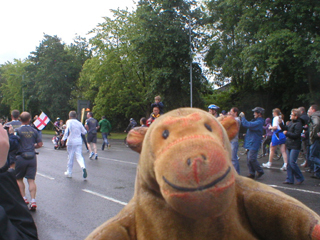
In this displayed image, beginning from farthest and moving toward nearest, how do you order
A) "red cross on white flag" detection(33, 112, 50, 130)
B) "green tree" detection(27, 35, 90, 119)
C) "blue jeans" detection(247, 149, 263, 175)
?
"green tree" detection(27, 35, 90, 119) → "red cross on white flag" detection(33, 112, 50, 130) → "blue jeans" detection(247, 149, 263, 175)

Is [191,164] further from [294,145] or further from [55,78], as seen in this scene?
[55,78]

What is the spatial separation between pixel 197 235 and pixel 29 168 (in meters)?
5.07

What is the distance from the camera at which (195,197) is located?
1159 mm

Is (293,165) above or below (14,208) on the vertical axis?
below

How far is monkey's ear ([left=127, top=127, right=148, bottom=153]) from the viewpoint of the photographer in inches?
63.5

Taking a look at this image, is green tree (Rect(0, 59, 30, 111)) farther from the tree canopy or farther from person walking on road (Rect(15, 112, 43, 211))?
person walking on road (Rect(15, 112, 43, 211))

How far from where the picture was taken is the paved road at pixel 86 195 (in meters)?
4.71

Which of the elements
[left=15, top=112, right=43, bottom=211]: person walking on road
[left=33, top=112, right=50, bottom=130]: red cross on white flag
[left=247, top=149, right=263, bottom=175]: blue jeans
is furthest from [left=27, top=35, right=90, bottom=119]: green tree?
[left=247, top=149, right=263, bottom=175]: blue jeans

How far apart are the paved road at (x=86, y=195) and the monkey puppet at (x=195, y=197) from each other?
125 inches

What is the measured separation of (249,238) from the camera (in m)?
1.45

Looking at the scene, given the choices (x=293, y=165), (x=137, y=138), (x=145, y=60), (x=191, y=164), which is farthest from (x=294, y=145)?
(x=145, y=60)

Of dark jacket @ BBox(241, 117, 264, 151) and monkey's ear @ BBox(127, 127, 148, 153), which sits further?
dark jacket @ BBox(241, 117, 264, 151)

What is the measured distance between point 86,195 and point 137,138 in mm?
5414

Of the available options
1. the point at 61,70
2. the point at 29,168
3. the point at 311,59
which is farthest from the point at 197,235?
the point at 61,70
